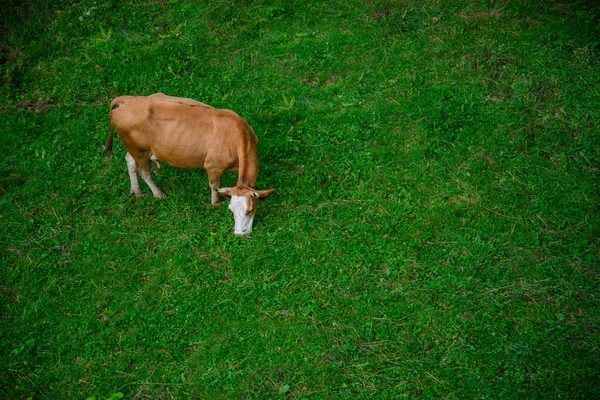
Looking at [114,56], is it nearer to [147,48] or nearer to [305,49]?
[147,48]

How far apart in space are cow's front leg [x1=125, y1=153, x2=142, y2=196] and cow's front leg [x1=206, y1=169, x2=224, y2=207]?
1.28 meters

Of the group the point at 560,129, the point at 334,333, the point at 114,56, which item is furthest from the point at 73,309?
the point at 560,129

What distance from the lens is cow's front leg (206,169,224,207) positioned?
Result: 8438mm

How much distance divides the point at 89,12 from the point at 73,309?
7588 mm

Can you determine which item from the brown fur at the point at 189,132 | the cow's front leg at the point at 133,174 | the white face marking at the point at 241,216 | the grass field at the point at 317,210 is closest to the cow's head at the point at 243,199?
the white face marking at the point at 241,216

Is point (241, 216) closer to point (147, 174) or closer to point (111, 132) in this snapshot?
point (147, 174)

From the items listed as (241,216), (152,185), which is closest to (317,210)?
(241,216)

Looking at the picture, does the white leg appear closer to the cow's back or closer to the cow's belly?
the cow's belly

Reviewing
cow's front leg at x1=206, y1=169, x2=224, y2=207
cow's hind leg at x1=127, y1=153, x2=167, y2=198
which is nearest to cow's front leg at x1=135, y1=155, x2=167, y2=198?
cow's hind leg at x1=127, y1=153, x2=167, y2=198

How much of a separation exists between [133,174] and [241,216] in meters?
2.24

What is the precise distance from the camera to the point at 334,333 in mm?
7051

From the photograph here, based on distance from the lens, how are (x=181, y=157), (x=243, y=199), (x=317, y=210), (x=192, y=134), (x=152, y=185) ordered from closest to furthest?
(x=243, y=199), (x=192, y=134), (x=181, y=157), (x=317, y=210), (x=152, y=185)

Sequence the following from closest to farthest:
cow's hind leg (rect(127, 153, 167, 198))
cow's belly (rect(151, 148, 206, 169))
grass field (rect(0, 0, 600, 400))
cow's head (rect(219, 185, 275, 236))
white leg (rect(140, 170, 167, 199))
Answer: grass field (rect(0, 0, 600, 400)), cow's head (rect(219, 185, 275, 236)), cow's belly (rect(151, 148, 206, 169)), cow's hind leg (rect(127, 153, 167, 198)), white leg (rect(140, 170, 167, 199))

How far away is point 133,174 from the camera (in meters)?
8.86
